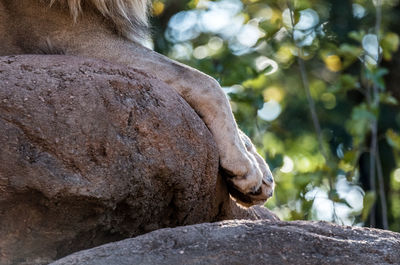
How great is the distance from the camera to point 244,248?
2785 mm

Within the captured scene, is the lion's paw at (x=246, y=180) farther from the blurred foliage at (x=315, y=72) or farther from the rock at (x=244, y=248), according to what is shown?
A: the blurred foliage at (x=315, y=72)

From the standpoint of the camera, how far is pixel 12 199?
9.66 ft

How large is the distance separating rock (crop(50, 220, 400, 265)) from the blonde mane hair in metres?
1.28

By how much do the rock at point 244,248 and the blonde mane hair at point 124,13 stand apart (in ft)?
4.21

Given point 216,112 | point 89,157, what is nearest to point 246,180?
point 216,112

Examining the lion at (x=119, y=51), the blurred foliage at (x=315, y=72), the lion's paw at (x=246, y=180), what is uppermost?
the lion at (x=119, y=51)

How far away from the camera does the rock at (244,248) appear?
273 cm

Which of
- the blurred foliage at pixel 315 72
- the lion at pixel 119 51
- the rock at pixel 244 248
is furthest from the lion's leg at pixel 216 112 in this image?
the blurred foliage at pixel 315 72

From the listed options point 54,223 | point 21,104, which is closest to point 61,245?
point 54,223

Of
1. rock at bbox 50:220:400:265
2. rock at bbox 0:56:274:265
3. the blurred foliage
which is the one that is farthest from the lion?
the blurred foliage

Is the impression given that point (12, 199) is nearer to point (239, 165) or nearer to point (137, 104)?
point (137, 104)

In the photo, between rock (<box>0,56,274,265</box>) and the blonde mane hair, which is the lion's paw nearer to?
rock (<box>0,56,274,265</box>)

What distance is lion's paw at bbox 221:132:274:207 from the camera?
3.58 metres

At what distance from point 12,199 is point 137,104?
0.59 meters
